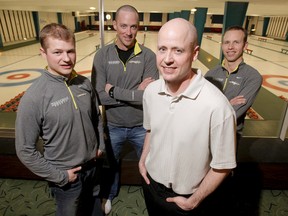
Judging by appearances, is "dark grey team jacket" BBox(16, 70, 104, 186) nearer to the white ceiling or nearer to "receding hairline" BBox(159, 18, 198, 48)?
"receding hairline" BBox(159, 18, 198, 48)

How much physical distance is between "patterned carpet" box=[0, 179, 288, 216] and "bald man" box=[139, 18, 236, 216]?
1.11 m

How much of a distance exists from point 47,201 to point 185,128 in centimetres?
213

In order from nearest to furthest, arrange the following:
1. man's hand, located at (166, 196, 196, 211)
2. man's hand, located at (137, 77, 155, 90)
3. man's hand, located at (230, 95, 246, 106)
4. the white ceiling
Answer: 1. man's hand, located at (166, 196, 196, 211)
2. man's hand, located at (230, 95, 246, 106)
3. man's hand, located at (137, 77, 155, 90)
4. the white ceiling

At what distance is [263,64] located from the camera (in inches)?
387

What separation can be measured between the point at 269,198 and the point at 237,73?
1.62 metres

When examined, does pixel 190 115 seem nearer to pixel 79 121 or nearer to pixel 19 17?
pixel 79 121

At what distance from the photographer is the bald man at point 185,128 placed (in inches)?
43.7

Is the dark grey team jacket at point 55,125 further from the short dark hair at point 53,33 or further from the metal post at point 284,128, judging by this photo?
the metal post at point 284,128

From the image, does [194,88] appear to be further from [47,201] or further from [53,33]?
[47,201]

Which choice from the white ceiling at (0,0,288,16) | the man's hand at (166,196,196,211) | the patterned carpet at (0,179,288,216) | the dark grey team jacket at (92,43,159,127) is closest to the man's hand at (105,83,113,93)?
the dark grey team jacket at (92,43,159,127)

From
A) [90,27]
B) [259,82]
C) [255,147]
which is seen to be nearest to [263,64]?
[255,147]

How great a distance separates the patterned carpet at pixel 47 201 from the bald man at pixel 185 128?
43.8 inches

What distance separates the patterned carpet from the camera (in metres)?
2.36

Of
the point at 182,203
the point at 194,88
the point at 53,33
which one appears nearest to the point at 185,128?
the point at 194,88
